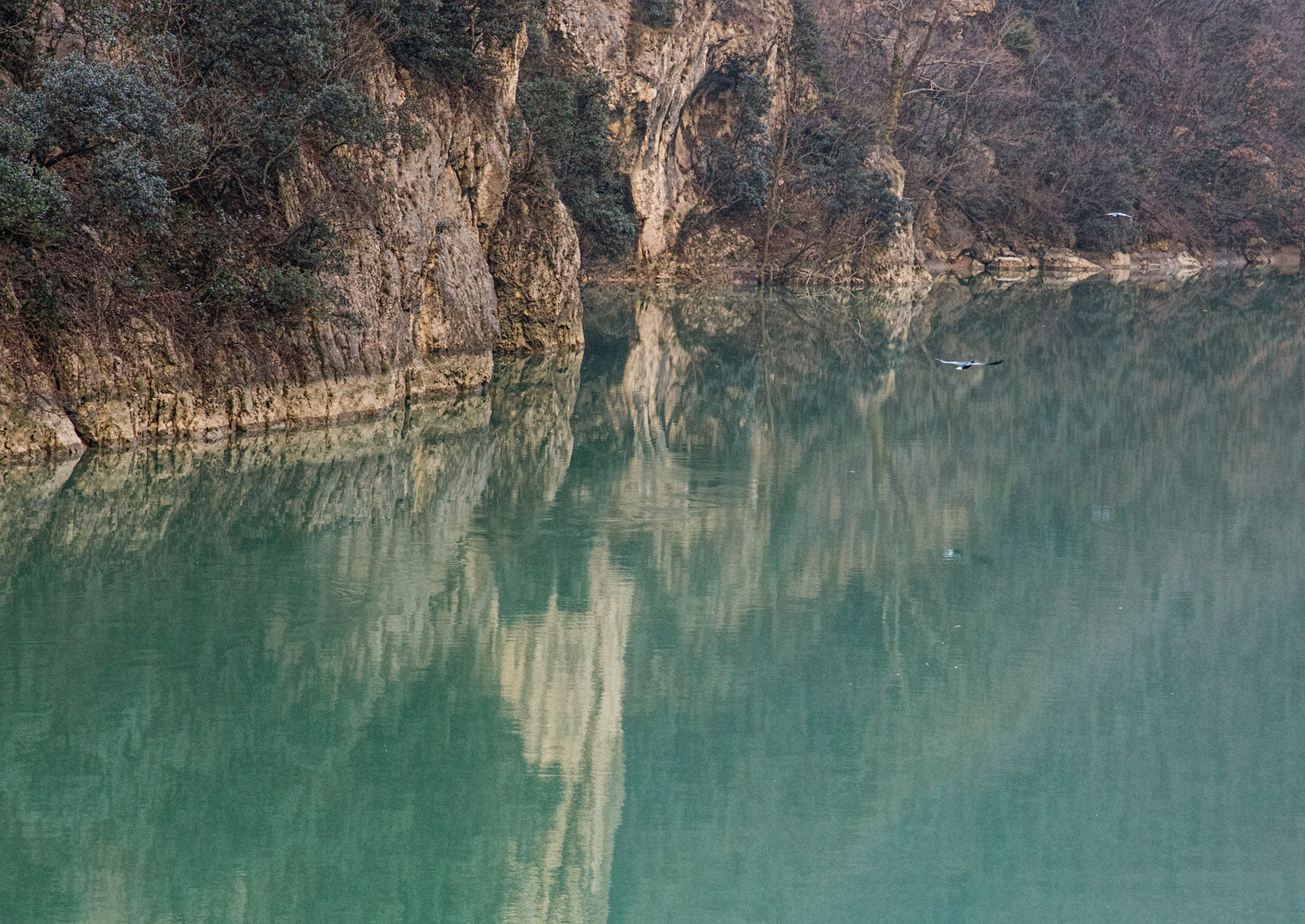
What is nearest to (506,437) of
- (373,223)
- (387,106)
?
(373,223)

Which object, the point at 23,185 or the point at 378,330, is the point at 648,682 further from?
the point at 378,330

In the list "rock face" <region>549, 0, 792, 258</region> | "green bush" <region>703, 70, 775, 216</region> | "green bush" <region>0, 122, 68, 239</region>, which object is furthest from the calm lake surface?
"green bush" <region>703, 70, 775, 216</region>

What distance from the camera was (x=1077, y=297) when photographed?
48.1 meters

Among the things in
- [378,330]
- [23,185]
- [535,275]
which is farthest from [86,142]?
[535,275]

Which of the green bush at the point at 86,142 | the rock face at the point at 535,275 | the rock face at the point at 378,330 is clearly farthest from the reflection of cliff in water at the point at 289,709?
the rock face at the point at 535,275

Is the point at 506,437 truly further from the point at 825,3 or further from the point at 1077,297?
the point at 825,3

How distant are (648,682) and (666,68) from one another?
1426 inches

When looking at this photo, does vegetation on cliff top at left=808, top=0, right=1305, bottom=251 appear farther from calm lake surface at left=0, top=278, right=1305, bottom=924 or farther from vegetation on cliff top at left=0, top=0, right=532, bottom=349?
calm lake surface at left=0, top=278, right=1305, bottom=924

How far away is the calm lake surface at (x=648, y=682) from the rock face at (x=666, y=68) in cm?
2029

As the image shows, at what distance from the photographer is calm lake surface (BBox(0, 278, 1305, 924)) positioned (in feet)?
21.7

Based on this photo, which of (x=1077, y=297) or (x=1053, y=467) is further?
(x=1077, y=297)

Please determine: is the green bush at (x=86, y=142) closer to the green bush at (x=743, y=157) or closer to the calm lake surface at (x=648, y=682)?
the calm lake surface at (x=648, y=682)

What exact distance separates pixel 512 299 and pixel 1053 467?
39.6 feet

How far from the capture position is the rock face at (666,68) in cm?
3894
